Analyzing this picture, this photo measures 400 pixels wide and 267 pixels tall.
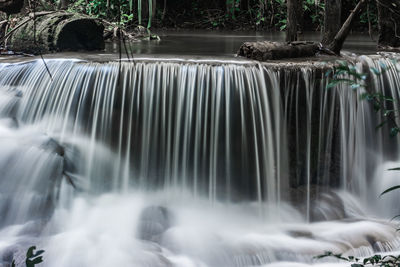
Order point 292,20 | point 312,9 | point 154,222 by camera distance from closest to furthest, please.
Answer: point 154,222 < point 292,20 < point 312,9

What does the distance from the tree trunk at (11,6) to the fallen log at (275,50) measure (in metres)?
4.63

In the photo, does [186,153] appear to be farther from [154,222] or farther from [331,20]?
[331,20]

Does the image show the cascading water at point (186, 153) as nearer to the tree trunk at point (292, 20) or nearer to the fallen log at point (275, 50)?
the fallen log at point (275, 50)

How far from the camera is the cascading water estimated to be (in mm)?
5391

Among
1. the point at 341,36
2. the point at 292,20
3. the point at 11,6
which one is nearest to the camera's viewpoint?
the point at 341,36

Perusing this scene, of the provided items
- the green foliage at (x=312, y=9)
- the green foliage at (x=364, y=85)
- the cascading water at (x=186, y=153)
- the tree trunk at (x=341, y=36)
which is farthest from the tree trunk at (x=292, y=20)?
the green foliage at (x=312, y=9)

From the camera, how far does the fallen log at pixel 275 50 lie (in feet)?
20.1

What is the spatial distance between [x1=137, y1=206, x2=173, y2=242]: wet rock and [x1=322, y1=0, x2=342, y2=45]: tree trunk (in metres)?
3.30

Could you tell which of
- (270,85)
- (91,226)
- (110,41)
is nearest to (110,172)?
(91,226)

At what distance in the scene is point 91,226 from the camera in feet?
17.1

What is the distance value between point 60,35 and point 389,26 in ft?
15.3

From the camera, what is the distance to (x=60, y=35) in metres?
7.30

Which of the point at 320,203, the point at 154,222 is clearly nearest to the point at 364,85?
the point at 154,222

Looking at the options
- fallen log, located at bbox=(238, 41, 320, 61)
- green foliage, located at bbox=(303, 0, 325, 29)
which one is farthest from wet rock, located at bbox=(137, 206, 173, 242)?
green foliage, located at bbox=(303, 0, 325, 29)
